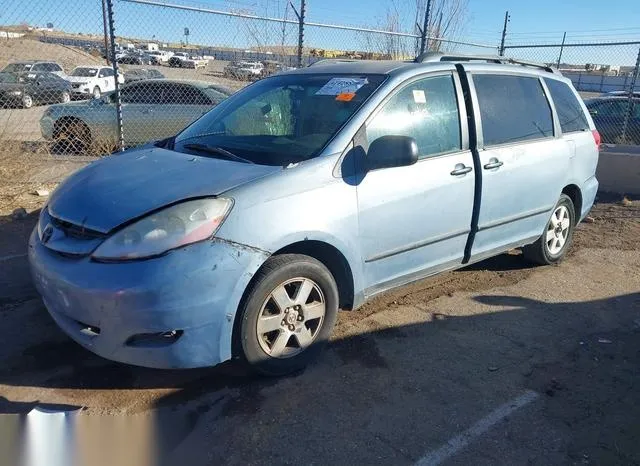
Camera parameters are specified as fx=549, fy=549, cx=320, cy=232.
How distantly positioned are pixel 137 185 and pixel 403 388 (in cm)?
193

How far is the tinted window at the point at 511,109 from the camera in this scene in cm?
429

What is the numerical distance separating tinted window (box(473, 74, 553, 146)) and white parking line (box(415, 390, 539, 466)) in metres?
1.97

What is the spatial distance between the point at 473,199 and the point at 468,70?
1.01 meters

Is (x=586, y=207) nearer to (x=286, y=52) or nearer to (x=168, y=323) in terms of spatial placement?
(x=168, y=323)

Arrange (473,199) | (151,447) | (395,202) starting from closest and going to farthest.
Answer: (151,447)
(395,202)
(473,199)

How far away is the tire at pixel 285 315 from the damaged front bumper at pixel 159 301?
4.0 inches

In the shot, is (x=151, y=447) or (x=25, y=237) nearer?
(x=151, y=447)

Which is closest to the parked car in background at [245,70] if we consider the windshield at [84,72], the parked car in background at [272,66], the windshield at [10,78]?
the parked car in background at [272,66]

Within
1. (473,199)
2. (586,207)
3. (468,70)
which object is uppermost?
(468,70)

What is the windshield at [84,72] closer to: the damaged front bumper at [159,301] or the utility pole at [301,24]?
the utility pole at [301,24]

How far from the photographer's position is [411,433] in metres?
2.81

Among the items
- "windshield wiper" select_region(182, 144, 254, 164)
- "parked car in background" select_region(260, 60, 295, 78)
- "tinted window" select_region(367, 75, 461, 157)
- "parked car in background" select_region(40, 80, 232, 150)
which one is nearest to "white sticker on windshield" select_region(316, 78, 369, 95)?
"tinted window" select_region(367, 75, 461, 157)

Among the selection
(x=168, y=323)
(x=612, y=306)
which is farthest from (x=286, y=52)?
(x=168, y=323)

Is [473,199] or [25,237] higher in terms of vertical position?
[473,199]
